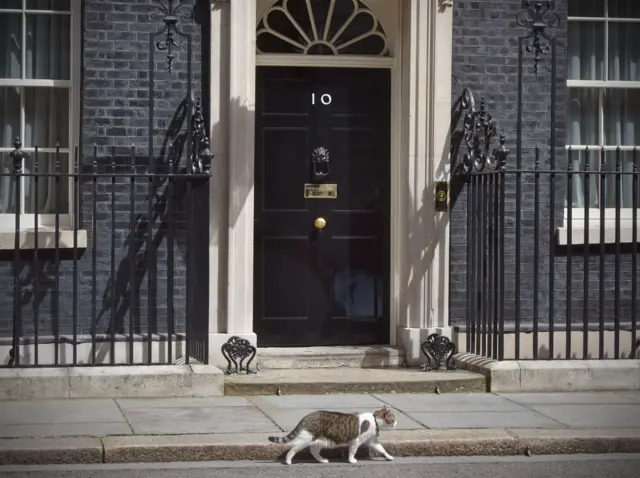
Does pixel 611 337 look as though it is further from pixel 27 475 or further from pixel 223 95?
pixel 27 475

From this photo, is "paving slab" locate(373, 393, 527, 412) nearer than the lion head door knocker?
Yes

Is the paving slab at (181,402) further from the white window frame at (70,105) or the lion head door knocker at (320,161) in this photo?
the lion head door knocker at (320,161)

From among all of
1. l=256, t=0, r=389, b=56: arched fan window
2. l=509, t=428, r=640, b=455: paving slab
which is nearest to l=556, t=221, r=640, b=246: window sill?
l=256, t=0, r=389, b=56: arched fan window

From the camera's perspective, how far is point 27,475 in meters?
7.33

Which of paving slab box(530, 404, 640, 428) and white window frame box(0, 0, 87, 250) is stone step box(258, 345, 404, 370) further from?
white window frame box(0, 0, 87, 250)

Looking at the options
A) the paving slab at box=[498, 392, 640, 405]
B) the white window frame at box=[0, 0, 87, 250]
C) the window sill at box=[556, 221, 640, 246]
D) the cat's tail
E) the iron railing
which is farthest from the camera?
the window sill at box=[556, 221, 640, 246]

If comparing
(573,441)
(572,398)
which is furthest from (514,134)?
(573,441)

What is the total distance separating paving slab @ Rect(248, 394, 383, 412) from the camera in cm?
934

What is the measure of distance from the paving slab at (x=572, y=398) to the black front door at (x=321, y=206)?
171 centimetres

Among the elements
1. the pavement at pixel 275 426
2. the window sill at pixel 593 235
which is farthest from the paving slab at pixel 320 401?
the window sill at pixel 593 235

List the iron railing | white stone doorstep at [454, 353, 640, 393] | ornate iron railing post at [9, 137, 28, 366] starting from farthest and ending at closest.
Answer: the iron railing < white stone doorstep at [454, 353, 640, 393] < ornate iron railing post at [9, 137, 28, 366]

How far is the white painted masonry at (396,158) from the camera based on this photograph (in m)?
10.4

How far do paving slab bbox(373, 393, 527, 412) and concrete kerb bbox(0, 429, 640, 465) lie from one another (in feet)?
2.90

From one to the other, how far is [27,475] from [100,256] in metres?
3.18
